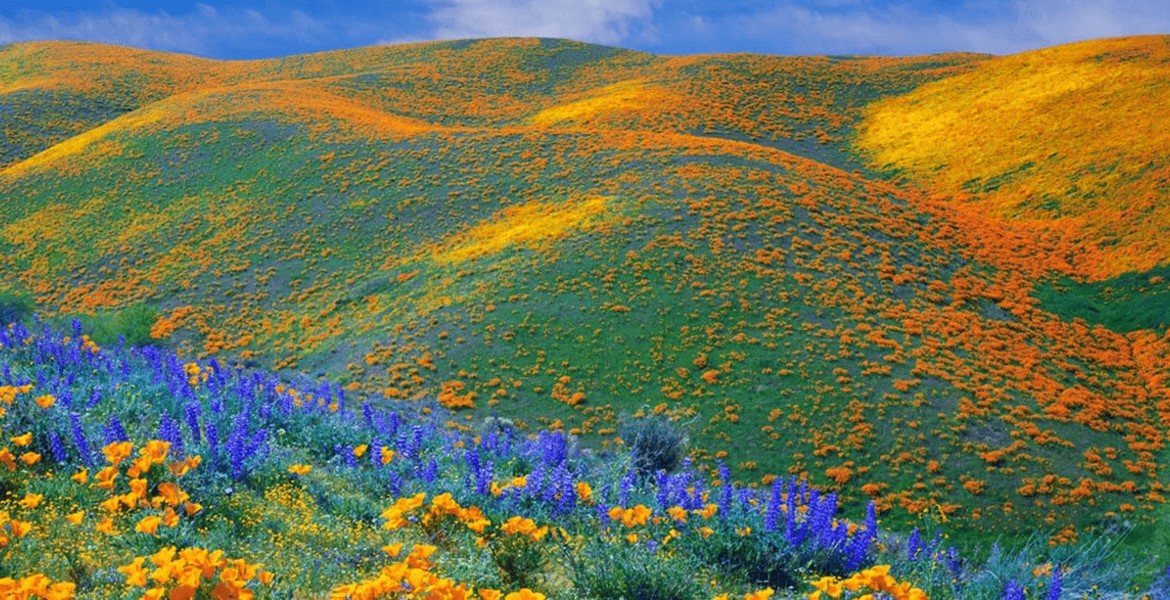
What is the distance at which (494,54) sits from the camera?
8156 centimetres

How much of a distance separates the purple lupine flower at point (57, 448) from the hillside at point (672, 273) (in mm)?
14126

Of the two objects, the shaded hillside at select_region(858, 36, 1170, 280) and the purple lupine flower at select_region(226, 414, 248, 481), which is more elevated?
the shaded hillside at select_region(858, 36, 1170, 280)

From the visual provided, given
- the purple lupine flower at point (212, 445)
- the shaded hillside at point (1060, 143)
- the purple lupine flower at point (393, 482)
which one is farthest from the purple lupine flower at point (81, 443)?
the shaded hillside at point (1060, 143)

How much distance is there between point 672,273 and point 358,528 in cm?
2174

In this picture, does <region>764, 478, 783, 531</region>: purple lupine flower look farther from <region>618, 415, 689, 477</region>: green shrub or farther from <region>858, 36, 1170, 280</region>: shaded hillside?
<region>858, 36, 1170, 280</region>: shaded hillside

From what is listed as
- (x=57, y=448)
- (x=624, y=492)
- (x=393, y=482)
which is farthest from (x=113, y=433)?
(x=624, y=492)

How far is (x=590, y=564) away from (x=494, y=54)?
81.9m

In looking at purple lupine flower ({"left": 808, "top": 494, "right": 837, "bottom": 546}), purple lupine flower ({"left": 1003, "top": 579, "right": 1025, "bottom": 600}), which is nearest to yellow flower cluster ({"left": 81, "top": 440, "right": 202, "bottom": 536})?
purple lupine flower ({"left": 808, "top": 494, "right": 837, "bottom": 546})

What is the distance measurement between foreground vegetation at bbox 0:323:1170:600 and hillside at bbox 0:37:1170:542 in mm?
11333

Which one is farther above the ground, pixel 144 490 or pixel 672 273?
pixel 672 273

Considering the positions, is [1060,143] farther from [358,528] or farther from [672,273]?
[358,528]

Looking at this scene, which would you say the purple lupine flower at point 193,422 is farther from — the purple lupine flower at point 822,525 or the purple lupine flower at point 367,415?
the purple lupine flower at point 822,525

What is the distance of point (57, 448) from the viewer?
22.1 feet

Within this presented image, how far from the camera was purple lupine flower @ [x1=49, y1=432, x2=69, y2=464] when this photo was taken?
21.8ft
